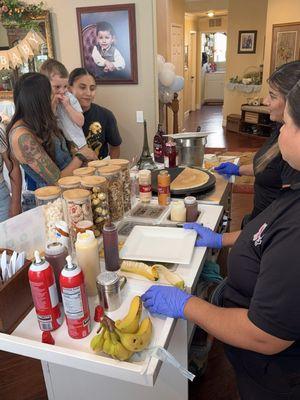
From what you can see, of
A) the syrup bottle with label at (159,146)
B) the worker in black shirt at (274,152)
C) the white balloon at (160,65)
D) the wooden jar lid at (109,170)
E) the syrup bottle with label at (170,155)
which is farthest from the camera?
the white balloon at (160,65)

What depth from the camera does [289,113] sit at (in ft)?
2.81

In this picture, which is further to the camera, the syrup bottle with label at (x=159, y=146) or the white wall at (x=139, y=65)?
the white wall at (x=139, y=65)

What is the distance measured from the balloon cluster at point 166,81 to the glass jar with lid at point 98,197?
2.33 m

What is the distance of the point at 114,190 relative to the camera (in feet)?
5.13

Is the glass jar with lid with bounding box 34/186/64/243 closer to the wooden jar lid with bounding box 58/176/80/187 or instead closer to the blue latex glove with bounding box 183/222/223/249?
the wooden jar lid with bounding box 58/176/80/187

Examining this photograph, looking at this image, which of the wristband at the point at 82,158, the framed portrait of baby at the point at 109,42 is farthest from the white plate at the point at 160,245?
the framed portrait of baby at the point at 109,42

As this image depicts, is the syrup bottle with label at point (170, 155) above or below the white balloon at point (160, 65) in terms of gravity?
below

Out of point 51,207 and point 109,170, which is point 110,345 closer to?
point 51,207

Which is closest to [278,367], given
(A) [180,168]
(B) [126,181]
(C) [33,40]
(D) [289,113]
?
(D) [289,113]

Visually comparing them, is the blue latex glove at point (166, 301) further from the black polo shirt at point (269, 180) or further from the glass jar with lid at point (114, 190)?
the black polo shirt at point (269, 180)

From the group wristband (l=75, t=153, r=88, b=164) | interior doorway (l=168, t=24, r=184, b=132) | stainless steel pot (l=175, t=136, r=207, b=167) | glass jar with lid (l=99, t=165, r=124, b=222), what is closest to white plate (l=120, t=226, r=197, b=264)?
glass jar with lid (l=99, t=165, r=124, b=222)

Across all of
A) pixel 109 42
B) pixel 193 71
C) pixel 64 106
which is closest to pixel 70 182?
pixel 64 106

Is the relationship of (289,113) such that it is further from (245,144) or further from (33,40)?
(245,144)

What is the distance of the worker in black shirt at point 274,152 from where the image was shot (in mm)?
1719
